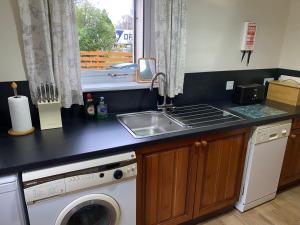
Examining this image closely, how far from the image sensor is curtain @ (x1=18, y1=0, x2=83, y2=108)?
144cm

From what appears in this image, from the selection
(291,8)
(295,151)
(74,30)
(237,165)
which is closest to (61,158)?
(74,30)

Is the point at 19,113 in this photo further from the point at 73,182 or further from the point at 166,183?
the point at 166,183

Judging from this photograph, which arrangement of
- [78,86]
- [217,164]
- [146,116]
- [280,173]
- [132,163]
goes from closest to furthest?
1. [132,163]
2. [78,86]
3. [217,164]
4. [146,116]
5. [280,173]

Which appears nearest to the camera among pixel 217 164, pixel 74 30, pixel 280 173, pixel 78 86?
pixel 74 30

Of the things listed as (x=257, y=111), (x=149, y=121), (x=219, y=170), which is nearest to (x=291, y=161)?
(x=257, y=111)

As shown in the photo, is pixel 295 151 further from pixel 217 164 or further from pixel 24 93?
pixel 24 93

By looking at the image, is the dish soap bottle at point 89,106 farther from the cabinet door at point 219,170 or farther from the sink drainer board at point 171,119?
the cabinet door at point 219,170

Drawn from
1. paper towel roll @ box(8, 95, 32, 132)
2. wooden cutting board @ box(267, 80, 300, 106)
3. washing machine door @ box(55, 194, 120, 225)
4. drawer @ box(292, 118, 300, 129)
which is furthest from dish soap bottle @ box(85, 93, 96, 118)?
wooden cutting board @ box(267, 80, 300, 106)

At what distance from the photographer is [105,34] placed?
1.93 m

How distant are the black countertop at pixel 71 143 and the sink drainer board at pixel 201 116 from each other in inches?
3.5

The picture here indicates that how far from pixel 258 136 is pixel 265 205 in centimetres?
79

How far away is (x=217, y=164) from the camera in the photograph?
71.6 inches

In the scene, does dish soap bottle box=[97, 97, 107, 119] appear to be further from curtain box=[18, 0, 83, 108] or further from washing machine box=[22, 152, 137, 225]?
washing machine box=[22, 152, 137, 225]

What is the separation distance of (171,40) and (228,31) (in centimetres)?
69
